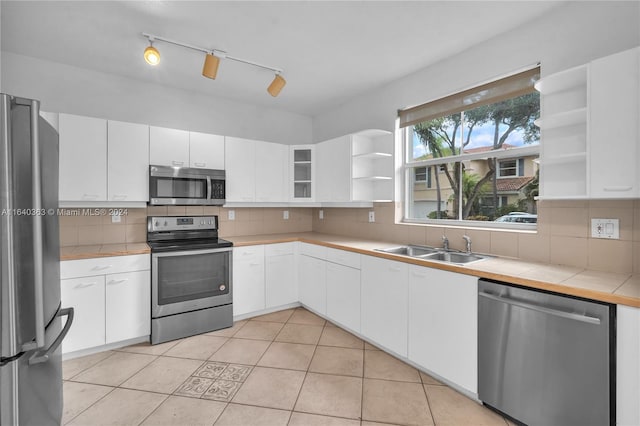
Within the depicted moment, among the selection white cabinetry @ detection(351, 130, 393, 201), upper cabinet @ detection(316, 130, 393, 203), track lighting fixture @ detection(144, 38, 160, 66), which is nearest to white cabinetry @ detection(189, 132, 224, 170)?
track lighting fixture @ detection(144, 38, 160, 66)

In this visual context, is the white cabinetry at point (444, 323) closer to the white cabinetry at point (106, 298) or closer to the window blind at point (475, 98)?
the window blind at point (475, 98)

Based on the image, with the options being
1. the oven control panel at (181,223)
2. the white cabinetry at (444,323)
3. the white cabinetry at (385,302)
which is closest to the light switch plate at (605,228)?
the white cabinetry at (444,323)

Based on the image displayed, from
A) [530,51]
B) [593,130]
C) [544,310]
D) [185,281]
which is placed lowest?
[185,281]

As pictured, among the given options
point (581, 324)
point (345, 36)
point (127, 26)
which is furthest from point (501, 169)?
point (127, 26)

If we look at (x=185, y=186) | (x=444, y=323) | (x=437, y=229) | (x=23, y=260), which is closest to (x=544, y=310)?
(x=444, y=323)

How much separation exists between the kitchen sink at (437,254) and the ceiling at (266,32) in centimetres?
170

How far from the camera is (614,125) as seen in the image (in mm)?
1595

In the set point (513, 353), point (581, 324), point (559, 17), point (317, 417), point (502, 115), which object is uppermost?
point (559, 17)

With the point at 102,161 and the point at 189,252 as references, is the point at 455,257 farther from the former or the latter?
the point at 102,161

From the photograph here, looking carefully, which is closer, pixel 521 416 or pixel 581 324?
pixel 581 324

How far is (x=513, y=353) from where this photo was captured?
5.57 feet

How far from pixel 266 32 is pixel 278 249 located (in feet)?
6.98

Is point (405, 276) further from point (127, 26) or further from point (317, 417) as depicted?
point (127, 26)

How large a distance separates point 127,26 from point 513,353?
11.0 feet
